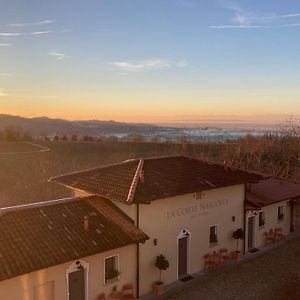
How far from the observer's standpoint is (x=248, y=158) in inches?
2143

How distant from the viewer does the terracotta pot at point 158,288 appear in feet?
Result: 53.6

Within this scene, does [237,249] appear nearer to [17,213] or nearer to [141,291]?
[141,291]

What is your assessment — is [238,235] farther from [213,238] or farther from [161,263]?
[161,263]

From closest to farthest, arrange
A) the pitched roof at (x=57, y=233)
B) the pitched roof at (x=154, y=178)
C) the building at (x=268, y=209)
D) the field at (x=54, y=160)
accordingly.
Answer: the pitched roof at (x=57, y=233) < the pitched roof at (x=154, y=178) < the building at (x=268, y=209) < the field at (x=54, y=160)

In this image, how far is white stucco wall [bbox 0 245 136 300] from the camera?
1227 centimetres

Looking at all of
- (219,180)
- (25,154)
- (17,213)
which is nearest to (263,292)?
(219,180)

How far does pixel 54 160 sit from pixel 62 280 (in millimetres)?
44811

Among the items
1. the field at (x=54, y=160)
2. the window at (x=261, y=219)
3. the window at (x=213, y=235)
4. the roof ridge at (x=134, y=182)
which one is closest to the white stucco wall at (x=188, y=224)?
the window at (x=213, y=235)

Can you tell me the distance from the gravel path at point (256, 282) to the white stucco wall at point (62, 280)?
89.9 inches

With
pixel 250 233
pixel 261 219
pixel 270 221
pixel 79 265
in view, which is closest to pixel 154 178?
pixel 79 265

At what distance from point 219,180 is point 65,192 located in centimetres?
2380

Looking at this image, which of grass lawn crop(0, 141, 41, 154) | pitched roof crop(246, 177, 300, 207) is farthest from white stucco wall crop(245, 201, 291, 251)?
grass lawn crop(0, 141, 41, 154)

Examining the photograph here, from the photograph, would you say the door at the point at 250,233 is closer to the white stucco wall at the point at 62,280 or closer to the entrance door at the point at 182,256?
the entrance door at the point at 182,256

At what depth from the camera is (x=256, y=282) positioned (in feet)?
59.0
